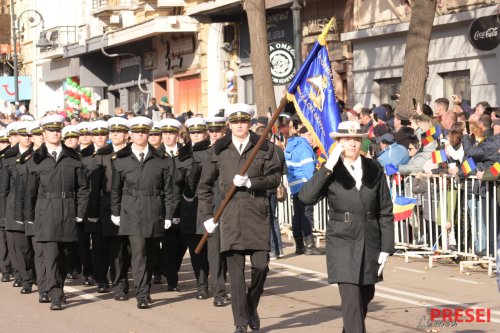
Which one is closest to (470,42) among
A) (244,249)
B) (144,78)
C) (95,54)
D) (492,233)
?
(492,233)

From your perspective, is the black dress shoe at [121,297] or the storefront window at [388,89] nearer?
the black dress shoe at [121,297]

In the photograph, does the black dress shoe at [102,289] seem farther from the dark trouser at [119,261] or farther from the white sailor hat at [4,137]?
the white sailor hat at [4,137]

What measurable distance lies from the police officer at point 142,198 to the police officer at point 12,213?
5.73ft

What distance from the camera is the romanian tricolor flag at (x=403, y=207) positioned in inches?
658

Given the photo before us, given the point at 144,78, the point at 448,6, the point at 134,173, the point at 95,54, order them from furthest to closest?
the point at 95,54
the point at 144,78
the point at 448,6
the point at 134,173

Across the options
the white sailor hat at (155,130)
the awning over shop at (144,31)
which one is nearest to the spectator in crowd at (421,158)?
the white sailor hat at (155,130)

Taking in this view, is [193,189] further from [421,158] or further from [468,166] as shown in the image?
[421,158]

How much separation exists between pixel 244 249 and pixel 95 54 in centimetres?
3933

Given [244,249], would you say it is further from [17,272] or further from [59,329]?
[17,272]

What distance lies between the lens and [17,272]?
50.0 feet

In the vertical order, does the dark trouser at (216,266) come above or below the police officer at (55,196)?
below

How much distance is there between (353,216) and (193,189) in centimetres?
494

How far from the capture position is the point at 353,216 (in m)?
9.61

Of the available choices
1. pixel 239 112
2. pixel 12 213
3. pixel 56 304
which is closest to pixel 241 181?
pixel 239 112
